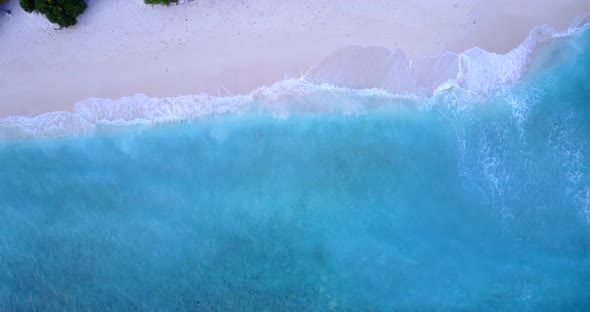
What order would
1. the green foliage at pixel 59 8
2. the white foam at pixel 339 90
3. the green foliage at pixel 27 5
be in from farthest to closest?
1. the white foam at pixel 339 90
2. the green foliage at pixel 27 5
3. the green foliage at pixel 59 8

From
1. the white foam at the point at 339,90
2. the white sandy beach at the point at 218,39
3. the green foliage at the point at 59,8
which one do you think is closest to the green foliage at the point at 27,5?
the green foliage at the point at 59,8

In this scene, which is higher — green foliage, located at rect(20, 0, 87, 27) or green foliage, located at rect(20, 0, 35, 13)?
green foliage, located at rect(20, 0, 87, 27)

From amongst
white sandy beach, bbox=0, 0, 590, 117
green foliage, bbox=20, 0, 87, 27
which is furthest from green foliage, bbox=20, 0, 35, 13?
white sandy beach, bbox=0, 0, 590, 117

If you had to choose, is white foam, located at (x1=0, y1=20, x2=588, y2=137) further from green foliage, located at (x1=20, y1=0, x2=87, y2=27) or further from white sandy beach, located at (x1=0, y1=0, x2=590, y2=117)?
green foliage, located at (x1=20, y1=0, x2=87, y2=27)

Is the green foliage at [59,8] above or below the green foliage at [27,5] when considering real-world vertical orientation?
above

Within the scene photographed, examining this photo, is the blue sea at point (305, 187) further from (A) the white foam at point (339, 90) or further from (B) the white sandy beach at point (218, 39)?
(B) the white sandy beach at point (218, 39)

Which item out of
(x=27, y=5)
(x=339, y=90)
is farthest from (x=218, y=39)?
(x=27, y=5)
